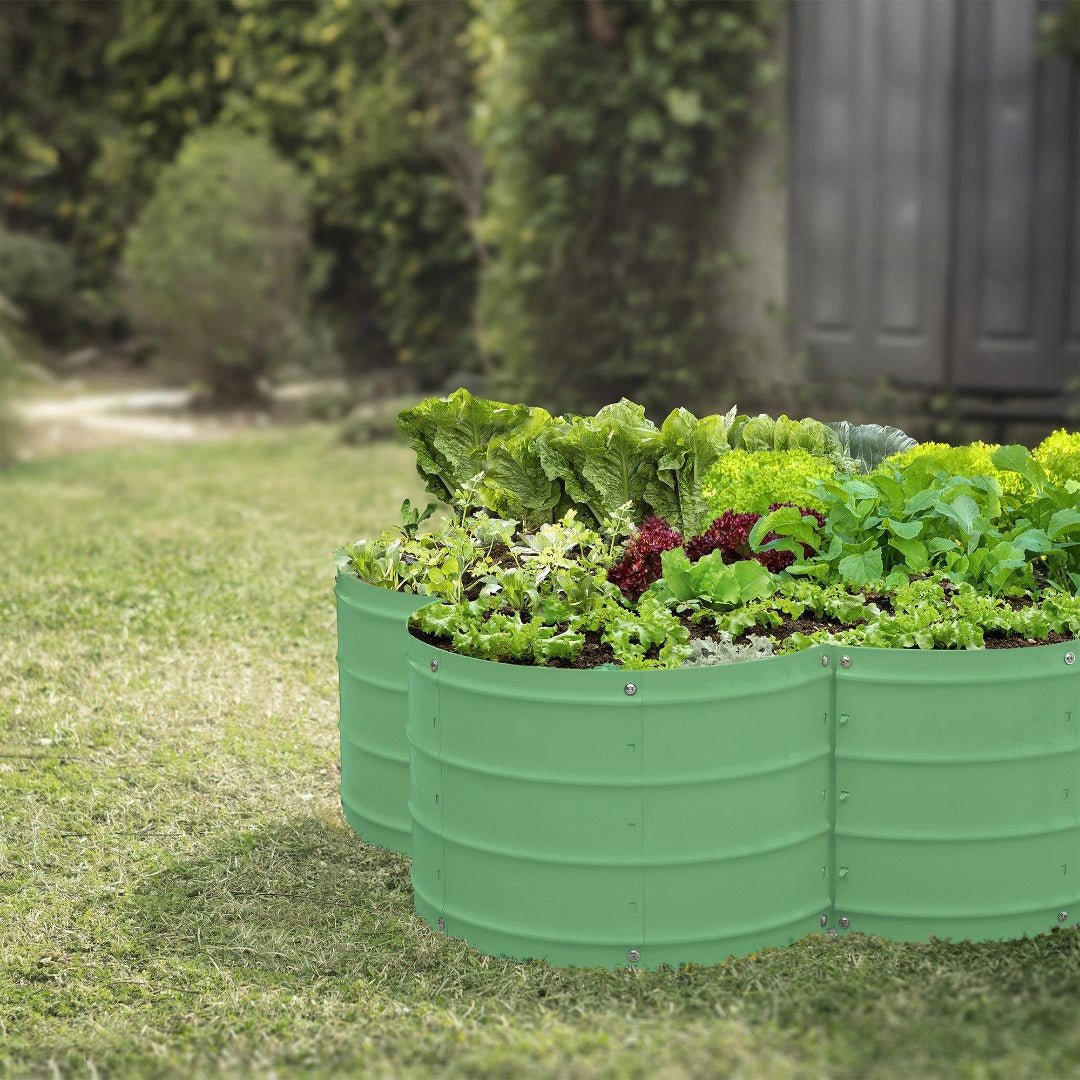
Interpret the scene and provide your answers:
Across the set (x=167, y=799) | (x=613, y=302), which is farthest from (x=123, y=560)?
(x=613, y=302)

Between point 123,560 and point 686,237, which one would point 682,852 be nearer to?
point 123,560

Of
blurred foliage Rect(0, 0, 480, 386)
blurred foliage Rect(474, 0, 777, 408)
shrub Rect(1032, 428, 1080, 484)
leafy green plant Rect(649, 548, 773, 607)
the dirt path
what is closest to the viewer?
leafy green plant Rect(649, 548, 773, 607)

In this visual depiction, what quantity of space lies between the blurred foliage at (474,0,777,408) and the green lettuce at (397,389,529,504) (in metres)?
4.44

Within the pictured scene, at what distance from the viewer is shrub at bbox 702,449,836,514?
3729 millimetres

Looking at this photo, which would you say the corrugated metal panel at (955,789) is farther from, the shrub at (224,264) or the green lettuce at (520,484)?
the shrub at (224,264)

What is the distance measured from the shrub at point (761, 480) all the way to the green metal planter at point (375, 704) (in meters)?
0.72

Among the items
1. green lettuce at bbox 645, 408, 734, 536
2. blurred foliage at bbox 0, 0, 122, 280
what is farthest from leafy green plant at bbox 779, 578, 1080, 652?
blurred foliage at bbox 0, 0, 122, 280

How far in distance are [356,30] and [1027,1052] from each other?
9.74m

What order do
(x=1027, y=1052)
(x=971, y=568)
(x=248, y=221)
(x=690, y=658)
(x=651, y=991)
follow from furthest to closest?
1. (x=248, y=221)
2. (x=971, y=568)
3. (x=690, y=658)
4. (x=651, y=991)
5. (x=1027, y=1052)

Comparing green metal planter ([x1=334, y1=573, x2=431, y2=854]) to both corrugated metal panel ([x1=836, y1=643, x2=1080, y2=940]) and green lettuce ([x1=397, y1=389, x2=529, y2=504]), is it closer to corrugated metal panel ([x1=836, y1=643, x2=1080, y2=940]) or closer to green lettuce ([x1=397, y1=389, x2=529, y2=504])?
green lettuce ([x1=397, y1=389, x2=529, y2=504])

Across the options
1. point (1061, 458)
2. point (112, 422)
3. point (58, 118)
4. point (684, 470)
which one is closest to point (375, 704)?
point (684, 470)

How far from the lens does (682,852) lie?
2.97m

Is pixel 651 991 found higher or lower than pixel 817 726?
lower

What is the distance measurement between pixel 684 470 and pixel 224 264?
671 centimetres
